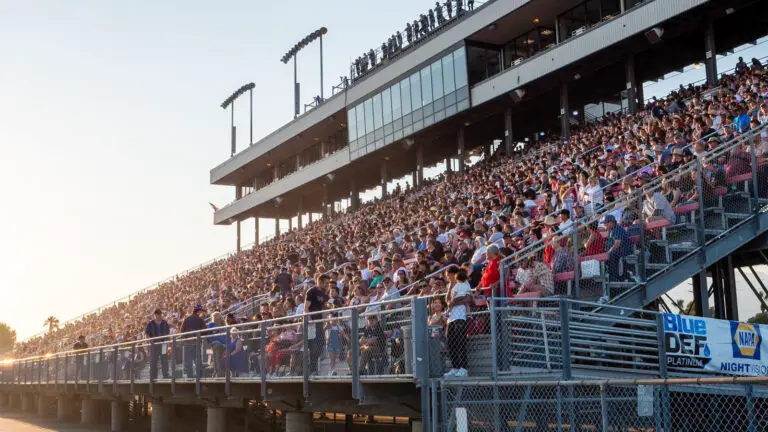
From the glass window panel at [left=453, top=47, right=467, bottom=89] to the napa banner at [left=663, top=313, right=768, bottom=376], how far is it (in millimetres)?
26034

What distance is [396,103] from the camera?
41781 millimetres

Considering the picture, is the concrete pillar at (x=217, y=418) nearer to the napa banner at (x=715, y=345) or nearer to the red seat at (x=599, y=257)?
the red seat at (x=599, y=257)

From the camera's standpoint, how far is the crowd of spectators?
13125 millimetres

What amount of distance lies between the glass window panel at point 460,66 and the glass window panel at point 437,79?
107 centimetres

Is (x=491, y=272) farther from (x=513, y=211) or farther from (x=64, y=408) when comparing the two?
(x=64, y=408)

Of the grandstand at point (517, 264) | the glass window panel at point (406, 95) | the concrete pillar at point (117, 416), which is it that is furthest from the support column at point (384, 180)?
the concrete pillar at point (117, 416)

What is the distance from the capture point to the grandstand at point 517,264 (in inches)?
419

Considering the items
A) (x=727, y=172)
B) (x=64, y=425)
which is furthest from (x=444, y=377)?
(x=64, y=425)

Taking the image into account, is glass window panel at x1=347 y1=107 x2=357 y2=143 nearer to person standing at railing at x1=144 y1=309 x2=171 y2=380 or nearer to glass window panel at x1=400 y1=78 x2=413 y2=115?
glass window panel at x1=400 y1=78 x2=413 y2=115

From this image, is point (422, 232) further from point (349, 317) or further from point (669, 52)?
point (669, 52)

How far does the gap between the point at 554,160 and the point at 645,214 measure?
522 inches

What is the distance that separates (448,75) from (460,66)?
88 cm

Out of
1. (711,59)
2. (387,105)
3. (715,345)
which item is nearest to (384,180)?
(387,105)

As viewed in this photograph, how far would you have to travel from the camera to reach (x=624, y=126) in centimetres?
2530
